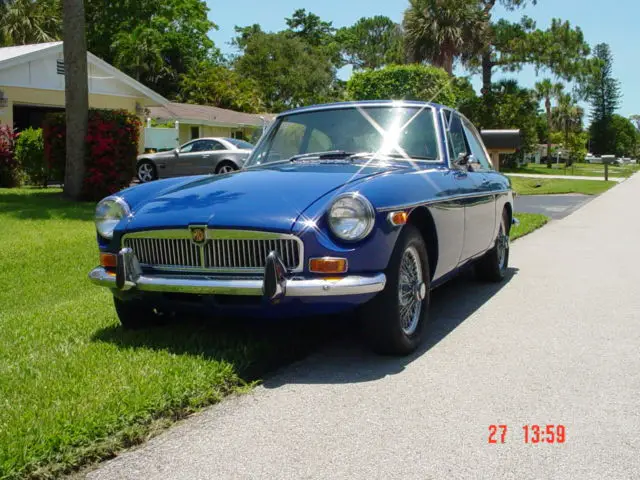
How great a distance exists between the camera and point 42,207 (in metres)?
12.5

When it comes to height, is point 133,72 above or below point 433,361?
above

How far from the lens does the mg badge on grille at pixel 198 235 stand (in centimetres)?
427

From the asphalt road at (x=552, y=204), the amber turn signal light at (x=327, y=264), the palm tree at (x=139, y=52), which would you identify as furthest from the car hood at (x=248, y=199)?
the palm tree at (x=139, y=52)

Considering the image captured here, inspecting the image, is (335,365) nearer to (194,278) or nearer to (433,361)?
(433,361)

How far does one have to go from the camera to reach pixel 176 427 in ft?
11.4

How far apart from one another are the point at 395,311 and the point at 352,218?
0.64 metres

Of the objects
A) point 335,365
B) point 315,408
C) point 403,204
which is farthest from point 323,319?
point 315,408

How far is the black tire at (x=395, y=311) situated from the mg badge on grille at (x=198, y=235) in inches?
40.6

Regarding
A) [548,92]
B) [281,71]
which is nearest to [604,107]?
[548,92]

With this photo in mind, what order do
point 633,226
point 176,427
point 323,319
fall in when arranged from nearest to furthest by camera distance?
point 176,427
point 323,319
point 633,226

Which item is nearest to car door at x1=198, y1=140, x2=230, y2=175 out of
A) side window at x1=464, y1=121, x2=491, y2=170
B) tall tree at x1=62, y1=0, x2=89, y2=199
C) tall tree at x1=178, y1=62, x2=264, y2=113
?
tall tree at x1=62, y1=0, x2=89, y2=199

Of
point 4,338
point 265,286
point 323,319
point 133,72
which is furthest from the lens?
point 133,72

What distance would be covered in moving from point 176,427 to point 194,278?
1064mm

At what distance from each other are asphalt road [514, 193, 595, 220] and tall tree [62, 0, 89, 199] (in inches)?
380
